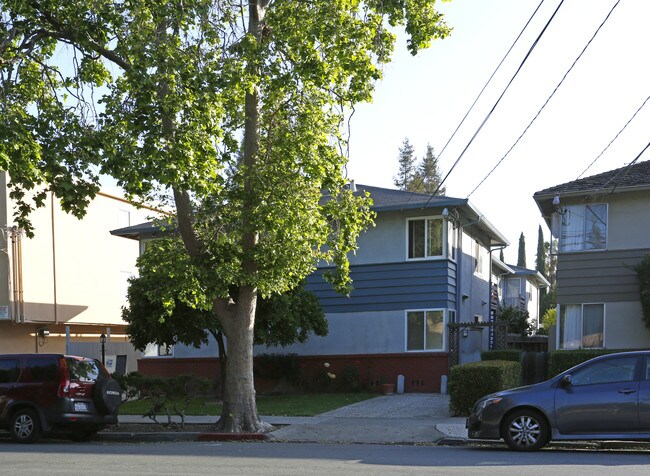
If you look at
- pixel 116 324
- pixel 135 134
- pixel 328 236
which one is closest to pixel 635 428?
pixel 328 236

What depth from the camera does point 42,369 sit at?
1611 cm

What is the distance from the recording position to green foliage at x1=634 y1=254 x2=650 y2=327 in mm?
21734

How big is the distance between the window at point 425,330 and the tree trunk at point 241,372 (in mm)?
10021

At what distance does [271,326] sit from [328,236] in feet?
24.1

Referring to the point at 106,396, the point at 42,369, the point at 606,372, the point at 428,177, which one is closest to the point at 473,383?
the point at 606,372

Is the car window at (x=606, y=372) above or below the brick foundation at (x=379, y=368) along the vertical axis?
above

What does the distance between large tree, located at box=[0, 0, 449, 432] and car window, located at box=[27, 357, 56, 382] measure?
2454mm

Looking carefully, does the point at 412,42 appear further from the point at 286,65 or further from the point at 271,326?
the point at 271,326

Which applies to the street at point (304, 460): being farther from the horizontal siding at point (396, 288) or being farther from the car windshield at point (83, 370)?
the horizontal siding at point (396, 288)

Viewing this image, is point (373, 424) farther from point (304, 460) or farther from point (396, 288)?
point (396, 288)

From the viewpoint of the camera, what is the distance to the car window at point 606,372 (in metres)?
13.1

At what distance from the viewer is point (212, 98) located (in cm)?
1422

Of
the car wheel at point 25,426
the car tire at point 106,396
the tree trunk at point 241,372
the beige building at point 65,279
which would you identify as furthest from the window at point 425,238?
the car wheel at point 25,426

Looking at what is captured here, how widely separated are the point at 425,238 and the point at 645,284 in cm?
694
